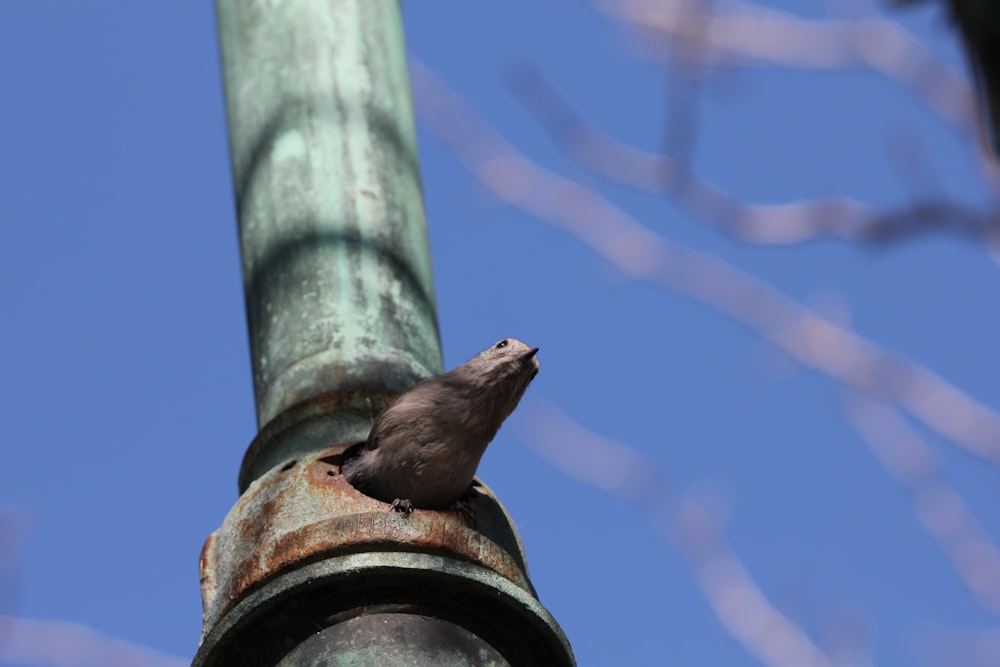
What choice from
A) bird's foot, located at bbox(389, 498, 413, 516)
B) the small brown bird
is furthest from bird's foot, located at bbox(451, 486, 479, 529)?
bird's foot, located at bbox(389, 498, 413, 516)

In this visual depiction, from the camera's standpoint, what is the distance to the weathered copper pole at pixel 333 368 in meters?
2.27

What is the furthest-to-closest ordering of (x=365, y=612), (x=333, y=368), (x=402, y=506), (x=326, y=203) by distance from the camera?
1. (x=326, y=203)
2. (x=333, y=368)
3. (x=402, y=506)
4. (x=365, y=612)

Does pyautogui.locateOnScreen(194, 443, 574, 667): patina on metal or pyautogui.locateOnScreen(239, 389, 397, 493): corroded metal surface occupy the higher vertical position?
pyautogui.locateOnScreen(239, 389, 397, 493): corroded metal surface

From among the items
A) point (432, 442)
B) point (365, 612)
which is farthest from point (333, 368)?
point (365, 612)

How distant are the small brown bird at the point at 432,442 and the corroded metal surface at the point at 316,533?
7 cm

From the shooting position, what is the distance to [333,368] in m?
2.61

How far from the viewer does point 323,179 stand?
2.87 m

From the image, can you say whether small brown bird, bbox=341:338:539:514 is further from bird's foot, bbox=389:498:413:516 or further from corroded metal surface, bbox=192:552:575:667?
corroded metal surface, bbox=192:552:575:667

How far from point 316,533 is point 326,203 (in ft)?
2.36

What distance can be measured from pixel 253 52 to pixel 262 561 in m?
1.12

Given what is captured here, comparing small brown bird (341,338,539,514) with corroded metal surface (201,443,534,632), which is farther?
small brown bird (341,338,539,514)

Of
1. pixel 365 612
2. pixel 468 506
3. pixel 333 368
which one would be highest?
pixel 333 368

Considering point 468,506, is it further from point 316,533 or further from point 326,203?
point 326,203

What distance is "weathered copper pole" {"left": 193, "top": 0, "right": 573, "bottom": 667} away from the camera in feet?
7.45
